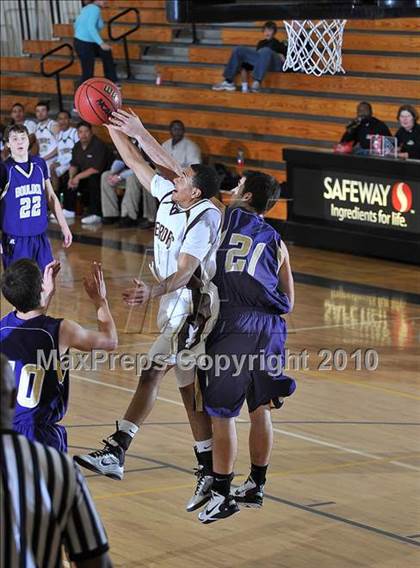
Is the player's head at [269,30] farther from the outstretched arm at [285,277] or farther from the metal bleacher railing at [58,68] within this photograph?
the outstretched arm at [285,277]

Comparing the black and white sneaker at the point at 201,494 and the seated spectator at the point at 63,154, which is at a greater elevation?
the seated spectator at the point at 63,154

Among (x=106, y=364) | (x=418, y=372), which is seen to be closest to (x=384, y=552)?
(x=418, y=372)

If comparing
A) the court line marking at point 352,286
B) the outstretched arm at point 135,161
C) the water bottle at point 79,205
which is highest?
the outstretched arm at point 135,161

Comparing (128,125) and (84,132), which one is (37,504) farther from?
(84,132)

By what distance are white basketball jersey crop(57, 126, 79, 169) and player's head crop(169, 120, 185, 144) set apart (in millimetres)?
2254

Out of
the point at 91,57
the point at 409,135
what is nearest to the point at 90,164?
the point at 91,57

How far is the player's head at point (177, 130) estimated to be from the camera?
52.9ft

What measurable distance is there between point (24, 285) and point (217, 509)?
173cm

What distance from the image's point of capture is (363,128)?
14359mm

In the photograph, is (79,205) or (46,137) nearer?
(79,205)

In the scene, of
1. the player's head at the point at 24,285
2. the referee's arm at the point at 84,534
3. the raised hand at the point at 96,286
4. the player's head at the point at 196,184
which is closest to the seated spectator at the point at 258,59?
the player's head at the point at 196,184

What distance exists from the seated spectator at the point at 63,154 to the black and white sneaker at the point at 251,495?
12.3 m

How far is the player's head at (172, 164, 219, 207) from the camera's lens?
5891 millimetres

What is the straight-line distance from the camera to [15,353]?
15.2ft
